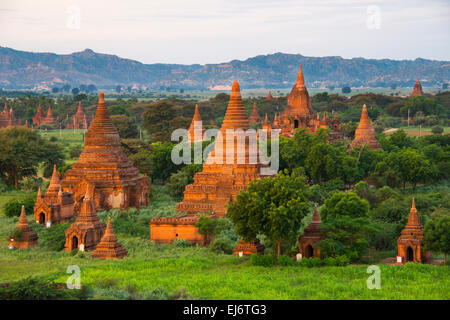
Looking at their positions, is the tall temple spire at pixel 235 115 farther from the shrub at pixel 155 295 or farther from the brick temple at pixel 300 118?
the brick temple at pixel 300 118

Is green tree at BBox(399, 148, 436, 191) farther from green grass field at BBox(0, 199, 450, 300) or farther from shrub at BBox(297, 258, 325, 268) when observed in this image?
shrub at BBox(297, 258, 325, 268)

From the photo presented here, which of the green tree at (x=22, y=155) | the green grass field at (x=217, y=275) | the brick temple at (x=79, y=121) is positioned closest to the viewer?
the green grass field at (x=217, y=275)

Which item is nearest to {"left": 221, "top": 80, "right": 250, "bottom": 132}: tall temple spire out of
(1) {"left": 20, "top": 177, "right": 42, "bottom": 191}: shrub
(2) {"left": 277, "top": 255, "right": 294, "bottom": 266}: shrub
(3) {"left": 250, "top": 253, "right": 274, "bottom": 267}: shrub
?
(3) {"left": 250, "top": 253, "right": 274, "bottom": 267}: shrub

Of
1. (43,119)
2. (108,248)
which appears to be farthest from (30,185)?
(43,119)

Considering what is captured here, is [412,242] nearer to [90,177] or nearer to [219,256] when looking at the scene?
[219,256]

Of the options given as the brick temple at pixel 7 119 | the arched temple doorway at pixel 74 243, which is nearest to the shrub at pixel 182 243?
the arched temple doorway at pixel 74 243
